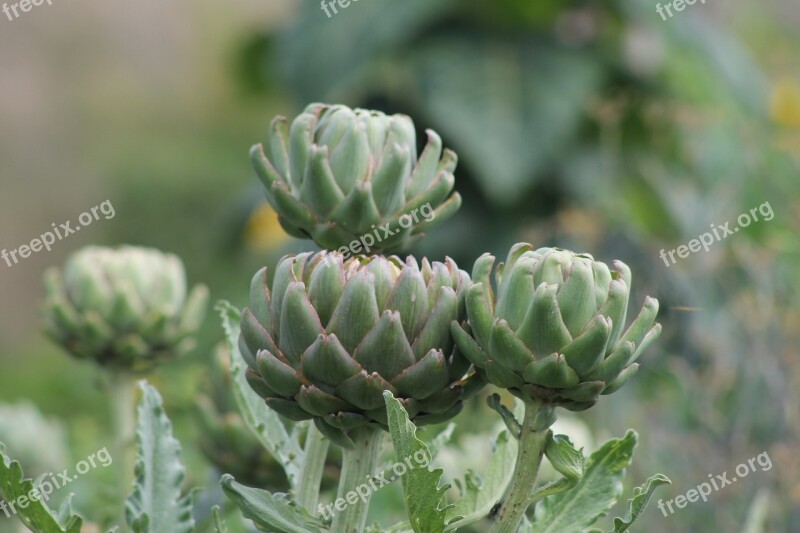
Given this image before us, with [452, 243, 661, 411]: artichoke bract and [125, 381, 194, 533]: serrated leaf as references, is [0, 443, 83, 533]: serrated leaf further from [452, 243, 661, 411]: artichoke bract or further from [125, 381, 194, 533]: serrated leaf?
[452, 243, 661, 411]: artichoke bract

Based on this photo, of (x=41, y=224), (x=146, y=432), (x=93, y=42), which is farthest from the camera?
(x=93, y=42)

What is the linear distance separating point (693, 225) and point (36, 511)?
118 centimetres

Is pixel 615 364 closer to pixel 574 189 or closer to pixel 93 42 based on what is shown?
pixel 574 189

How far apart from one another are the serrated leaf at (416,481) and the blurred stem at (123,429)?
1.26ft

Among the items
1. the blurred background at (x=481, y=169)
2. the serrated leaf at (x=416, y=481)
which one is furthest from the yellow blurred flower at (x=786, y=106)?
the serrated leaf at (x=416, y=481)

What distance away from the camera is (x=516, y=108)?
2184mm

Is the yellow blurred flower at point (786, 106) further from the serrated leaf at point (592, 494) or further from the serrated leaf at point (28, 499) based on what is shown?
the serrated leaf at point (28, 499)

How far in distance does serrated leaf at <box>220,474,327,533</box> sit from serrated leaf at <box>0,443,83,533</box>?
85 millimetres

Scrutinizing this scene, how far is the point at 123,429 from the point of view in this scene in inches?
34.7

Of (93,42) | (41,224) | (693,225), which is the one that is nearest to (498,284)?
(693,225)

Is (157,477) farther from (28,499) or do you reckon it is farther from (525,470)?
(525,470)

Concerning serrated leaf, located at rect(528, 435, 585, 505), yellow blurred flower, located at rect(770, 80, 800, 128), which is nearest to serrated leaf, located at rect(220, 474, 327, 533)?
serrated leaf, located at rect(528, 435, 585, 505)

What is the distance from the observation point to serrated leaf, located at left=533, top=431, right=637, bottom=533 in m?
0.53

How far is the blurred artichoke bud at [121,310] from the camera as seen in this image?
0.88 meters
